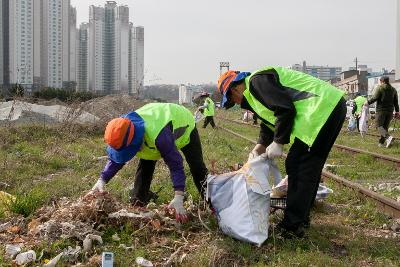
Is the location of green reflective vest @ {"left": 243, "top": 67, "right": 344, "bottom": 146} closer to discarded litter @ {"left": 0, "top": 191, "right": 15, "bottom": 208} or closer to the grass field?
the grass field

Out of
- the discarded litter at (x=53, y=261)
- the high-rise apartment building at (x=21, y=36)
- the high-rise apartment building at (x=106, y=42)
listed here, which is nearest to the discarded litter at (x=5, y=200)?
the discarded litter at (x=53, y=261)

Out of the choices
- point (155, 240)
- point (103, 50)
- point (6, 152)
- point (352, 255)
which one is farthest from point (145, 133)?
point (103, 50)

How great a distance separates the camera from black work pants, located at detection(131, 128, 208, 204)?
15.8 ft

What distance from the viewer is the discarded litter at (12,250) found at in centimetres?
350

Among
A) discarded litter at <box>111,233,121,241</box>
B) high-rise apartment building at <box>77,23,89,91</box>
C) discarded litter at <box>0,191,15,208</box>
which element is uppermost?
high-rise apartment building at <box>77,23,89,91</box>

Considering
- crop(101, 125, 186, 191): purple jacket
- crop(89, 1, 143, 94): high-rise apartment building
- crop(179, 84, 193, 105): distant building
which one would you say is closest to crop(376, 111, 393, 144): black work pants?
crop(101, 125, 186, 191): purple jacket

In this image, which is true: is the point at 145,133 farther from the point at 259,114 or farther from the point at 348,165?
the point at 348,165

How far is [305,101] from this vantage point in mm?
3912

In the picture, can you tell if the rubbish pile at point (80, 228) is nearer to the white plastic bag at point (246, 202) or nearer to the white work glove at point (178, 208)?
the white work glove at point (178, 208)

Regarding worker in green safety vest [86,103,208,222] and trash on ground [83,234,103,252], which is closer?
trash on ground [83,234,103,252]

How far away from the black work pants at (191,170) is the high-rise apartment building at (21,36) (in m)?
54.0

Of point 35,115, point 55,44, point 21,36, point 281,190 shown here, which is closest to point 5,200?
point 281,190

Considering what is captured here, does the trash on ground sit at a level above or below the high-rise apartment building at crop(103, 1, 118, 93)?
below

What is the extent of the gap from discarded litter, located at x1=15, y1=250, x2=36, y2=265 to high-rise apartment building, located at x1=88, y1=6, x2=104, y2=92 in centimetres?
5091
